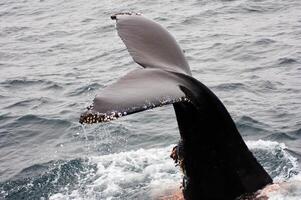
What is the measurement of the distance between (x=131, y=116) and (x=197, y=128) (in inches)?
241

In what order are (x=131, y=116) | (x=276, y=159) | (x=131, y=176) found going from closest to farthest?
(x=131, y=176)
(x=276, y=159)
(x=131, y=116)

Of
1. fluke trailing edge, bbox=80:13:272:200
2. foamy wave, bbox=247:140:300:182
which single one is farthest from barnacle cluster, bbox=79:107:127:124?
foamy wave, bbox=247:140:300:182

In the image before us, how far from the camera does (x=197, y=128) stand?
385 cm

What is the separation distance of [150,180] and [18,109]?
5076mm

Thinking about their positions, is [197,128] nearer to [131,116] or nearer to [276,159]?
[276,159]

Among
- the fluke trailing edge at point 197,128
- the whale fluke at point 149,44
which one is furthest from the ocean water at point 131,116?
the whale fluke at point 149,44

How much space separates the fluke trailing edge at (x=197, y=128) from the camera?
148 inches

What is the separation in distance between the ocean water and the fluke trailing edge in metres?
0.46

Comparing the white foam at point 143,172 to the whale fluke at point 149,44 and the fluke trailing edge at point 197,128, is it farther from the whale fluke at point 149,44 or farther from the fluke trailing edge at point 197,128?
the whale fluke at point 149,44

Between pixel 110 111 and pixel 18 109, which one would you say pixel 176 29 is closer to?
pixel 18 109

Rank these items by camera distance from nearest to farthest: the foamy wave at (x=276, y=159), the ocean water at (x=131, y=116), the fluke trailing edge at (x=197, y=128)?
the fluke trailing edge at (x=197, y=128)
the foamy wave at (x=276, y=159)
the ocean water at (x=131, y=116)

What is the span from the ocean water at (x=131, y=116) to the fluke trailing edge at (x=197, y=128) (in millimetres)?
455

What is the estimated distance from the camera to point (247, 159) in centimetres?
404

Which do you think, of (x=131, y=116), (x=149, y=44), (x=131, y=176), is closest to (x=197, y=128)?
(x=149, y=44)
